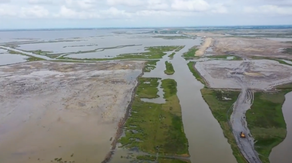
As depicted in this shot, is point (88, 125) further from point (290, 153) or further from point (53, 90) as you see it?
point (290, 153)

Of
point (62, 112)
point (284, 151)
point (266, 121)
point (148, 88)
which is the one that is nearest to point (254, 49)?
point (148, 88)

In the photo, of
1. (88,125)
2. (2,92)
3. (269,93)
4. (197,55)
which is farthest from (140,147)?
(197,55)

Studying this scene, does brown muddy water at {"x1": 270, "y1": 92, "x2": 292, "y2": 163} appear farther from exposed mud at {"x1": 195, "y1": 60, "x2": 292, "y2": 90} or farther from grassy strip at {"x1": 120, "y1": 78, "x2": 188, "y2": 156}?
exposed mud at {"x1": 195, "y1": 60, "x2": 292, "y2": 90}

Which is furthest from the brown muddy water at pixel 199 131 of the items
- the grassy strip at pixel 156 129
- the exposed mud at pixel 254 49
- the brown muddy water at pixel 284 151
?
the exposed mud at pixel 254 49

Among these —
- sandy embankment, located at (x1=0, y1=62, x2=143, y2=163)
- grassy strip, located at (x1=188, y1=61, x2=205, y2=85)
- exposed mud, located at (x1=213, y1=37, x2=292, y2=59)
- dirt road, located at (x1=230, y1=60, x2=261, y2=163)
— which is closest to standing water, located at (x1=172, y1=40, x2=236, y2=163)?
dirt road, located at (x1=230, y1=60, x2=261, y2=163)

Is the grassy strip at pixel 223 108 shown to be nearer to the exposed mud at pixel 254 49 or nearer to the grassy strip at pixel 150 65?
the grassy strip at pixel 150 65

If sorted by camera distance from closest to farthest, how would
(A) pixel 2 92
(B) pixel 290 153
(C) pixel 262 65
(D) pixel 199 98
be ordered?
(B) pixel 290 153, (D) pixel 199 98, (A) pixel 2 92, (C) pixel 262 65

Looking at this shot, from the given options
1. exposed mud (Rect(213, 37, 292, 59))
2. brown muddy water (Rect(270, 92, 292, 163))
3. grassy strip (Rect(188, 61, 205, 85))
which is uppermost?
exposed mud (Rect(213, 37, 292, 59))
